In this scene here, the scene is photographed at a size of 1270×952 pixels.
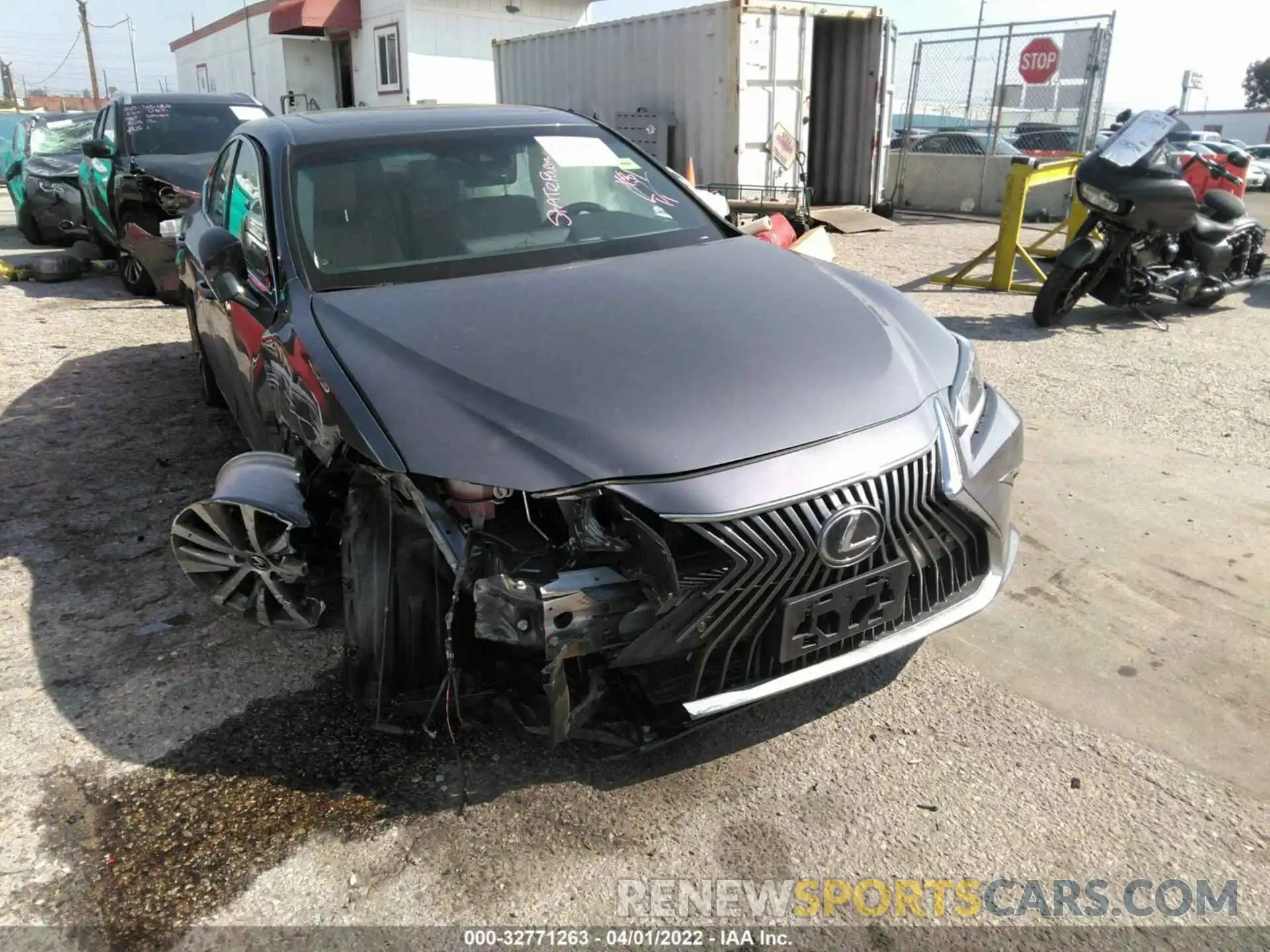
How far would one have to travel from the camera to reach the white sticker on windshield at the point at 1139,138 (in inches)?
263

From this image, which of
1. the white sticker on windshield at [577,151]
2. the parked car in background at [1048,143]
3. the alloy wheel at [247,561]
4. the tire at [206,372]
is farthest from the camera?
the parked car in background at [1048,143]

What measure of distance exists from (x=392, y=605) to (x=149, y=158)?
26.4 feet

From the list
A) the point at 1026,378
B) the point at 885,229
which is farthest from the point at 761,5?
the point at 1026,378

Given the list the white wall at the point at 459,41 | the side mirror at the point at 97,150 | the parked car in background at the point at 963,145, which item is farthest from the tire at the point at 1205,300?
the white wall at the point at 459,41

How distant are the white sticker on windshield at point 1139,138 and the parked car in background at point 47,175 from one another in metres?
10.9

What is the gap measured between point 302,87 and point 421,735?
77.8ft

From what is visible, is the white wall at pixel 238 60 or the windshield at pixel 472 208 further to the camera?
the white wall at pixel 238 60

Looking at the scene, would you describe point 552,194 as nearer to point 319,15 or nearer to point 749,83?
point 749,83

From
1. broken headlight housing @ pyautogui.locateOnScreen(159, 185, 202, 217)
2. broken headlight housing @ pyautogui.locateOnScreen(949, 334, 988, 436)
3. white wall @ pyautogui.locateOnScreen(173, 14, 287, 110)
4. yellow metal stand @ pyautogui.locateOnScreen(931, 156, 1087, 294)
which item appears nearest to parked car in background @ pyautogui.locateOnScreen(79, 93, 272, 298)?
broken headlight housing @ pyautogui.locateOnScreen(159, 185, 202, 217)

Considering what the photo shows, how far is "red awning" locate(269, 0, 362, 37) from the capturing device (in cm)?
2039

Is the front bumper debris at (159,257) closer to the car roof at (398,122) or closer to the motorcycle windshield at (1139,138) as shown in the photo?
the car roof at (398,122)

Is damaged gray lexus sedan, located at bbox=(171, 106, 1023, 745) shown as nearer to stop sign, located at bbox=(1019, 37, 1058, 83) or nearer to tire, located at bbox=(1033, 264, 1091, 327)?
tire, located at bbox=(1033, 264, 1091, 327)

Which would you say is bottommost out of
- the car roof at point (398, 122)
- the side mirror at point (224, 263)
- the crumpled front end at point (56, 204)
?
the crumpled front end at point (56, 204)

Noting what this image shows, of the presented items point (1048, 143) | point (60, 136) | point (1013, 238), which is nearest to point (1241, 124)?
point (1048, 143)
